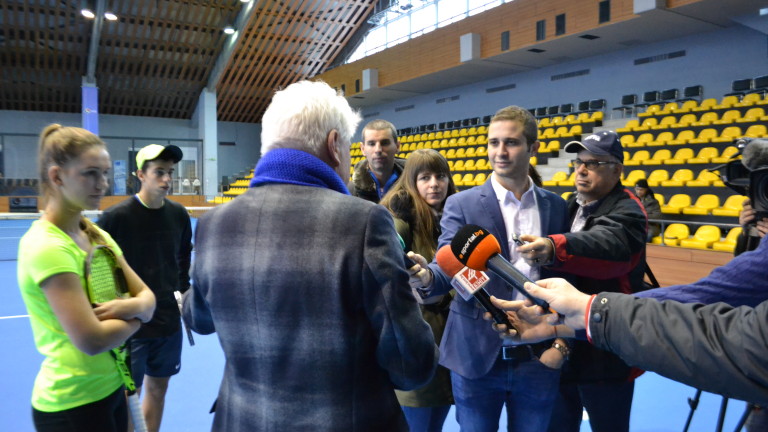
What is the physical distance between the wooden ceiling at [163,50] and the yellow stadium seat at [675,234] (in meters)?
14.0

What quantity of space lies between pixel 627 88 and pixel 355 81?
9.47 metres

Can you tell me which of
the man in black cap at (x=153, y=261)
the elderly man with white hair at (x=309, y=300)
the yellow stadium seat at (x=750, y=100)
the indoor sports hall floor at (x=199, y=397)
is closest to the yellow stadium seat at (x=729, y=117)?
the yellow stadium seat at (x=750, y=100)

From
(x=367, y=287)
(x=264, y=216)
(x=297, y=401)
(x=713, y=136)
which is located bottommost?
(x=297, y=401)

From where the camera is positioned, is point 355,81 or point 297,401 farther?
Result: point 355,81

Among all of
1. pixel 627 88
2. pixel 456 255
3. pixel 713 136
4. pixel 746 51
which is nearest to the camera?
pixel 456 255

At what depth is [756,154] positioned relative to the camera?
1370 millimetres

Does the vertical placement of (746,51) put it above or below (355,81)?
below

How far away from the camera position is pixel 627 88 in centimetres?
1267

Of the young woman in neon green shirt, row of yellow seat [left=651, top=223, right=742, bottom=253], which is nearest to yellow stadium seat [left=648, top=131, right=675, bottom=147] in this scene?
row of yellow seat [left=651, top=223, right=742, bottom=253]

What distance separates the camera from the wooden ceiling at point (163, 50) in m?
16.2

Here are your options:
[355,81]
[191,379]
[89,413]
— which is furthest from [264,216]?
[355,81]

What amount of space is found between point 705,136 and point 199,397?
9.47 m

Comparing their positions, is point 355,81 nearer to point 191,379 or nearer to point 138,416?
point 191,379

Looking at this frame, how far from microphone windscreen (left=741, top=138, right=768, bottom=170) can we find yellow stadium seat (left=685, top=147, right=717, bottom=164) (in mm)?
8067
